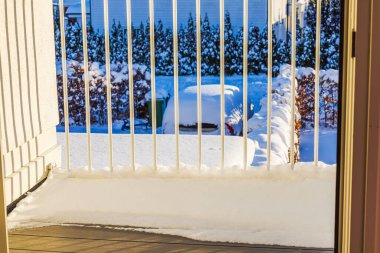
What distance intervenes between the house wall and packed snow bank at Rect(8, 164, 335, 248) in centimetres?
15

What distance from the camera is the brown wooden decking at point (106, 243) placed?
Answer: 261 cm

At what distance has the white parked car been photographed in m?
6.14

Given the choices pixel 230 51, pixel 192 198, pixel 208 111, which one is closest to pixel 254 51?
pixel 230 51

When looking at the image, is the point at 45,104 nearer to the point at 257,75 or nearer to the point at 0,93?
the point at 0,93

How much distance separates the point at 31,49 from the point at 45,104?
38 centimetres

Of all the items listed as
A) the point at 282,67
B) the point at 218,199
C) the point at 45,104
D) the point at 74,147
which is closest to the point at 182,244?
the point at 218,199

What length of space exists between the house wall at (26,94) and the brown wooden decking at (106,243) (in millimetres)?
450

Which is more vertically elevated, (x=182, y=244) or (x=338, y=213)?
(x=338, y=213)

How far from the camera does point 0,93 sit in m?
3.01

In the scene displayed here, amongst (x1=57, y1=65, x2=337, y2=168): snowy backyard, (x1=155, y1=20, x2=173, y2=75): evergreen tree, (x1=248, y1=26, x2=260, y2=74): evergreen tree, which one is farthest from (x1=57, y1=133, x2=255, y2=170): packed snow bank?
(x1=155, y1=20, x2=173, y2=75): evergreen tree

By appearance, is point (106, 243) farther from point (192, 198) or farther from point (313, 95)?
point (313, 95)

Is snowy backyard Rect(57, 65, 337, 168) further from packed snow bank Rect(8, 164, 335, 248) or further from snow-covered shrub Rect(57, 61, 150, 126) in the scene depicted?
packed snow bank Rect(8, 164, 335, 248)

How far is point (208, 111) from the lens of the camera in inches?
242

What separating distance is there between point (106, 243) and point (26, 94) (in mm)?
1132
